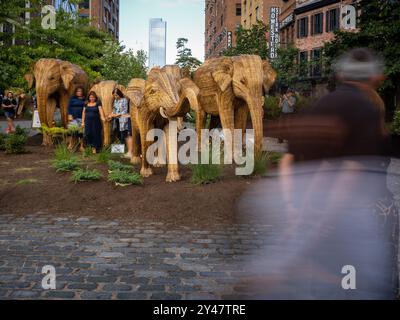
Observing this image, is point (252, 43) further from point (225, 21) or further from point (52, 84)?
point (225, 21)

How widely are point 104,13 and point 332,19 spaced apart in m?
42.7

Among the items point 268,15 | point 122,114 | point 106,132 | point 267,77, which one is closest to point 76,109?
point 106,132

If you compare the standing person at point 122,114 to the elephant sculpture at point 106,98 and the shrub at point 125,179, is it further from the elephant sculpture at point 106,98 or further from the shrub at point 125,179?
the shrub at point 125,179

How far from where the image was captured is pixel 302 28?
4475 centimetres

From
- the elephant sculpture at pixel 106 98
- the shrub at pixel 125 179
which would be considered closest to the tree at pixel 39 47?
the elephant sculpture at pixel 106 98

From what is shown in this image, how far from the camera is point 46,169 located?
10727mm


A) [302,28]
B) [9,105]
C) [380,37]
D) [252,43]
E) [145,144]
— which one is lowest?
[145,144]

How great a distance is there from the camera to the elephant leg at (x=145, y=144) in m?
9.68

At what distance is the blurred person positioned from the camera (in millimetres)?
3090

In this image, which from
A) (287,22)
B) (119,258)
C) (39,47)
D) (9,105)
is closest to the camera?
(119,258)

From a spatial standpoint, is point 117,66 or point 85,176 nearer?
point 85,176

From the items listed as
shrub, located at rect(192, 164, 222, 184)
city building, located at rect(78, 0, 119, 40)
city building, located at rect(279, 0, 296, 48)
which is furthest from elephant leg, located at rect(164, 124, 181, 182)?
city building, located at rect(78, 0, 119, 40)
